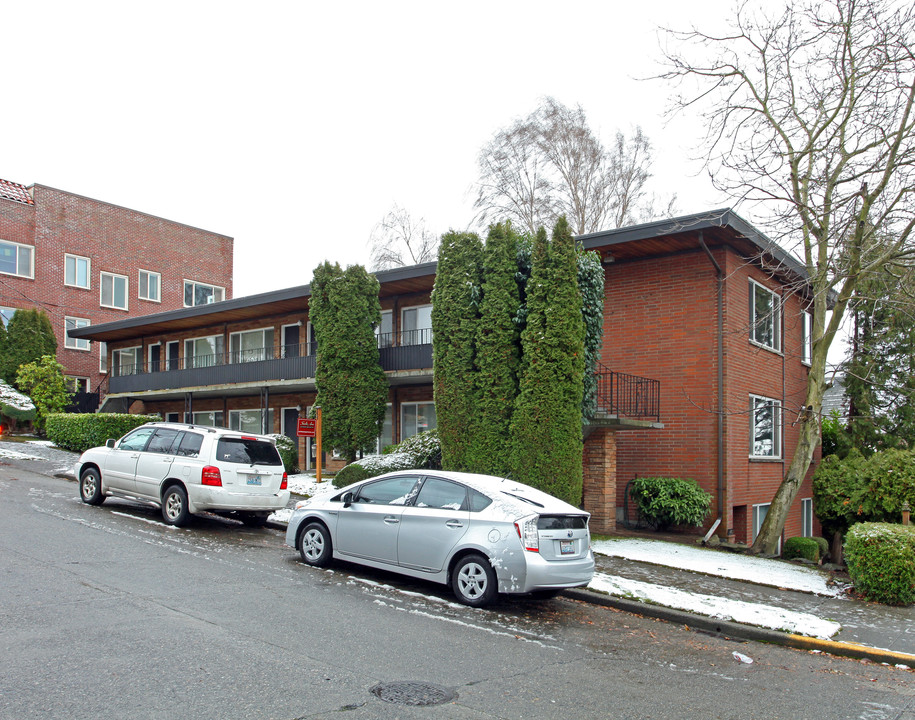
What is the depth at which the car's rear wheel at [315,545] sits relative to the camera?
10.3 m

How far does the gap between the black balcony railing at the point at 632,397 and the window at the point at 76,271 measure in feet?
98.0

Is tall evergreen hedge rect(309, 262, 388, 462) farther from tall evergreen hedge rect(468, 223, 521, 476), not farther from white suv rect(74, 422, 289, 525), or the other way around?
tall evergreen hedge rect(468, 223, 521, 476)

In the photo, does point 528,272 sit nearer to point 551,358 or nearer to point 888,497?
point 551,358

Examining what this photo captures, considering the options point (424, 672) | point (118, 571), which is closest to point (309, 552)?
point (118, 571)

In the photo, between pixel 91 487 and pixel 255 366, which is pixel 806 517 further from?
pixel 91 487

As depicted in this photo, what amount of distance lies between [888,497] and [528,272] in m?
8.61

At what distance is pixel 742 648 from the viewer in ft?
26.7

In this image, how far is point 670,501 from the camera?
15125 mm

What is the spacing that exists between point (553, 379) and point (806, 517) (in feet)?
40.4

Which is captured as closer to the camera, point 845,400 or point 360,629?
point 360,629

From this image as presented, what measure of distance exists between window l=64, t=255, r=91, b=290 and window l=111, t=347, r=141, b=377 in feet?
16.0

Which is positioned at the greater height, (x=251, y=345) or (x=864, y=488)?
(x=251, y=345)

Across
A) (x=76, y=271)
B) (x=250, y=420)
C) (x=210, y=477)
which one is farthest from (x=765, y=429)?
(x=76, y=271)

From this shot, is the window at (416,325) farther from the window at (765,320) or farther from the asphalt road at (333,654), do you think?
the asphalt road at (333,654)
